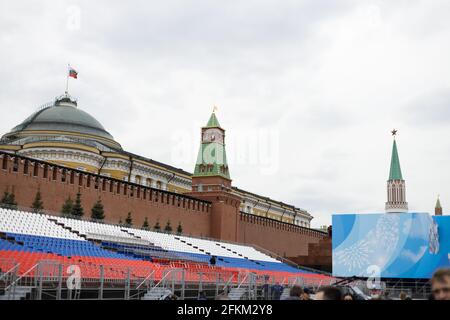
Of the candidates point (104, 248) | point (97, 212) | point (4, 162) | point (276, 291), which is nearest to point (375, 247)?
point (276, 291)

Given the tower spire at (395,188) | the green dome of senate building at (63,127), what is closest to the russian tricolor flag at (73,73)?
the green dome of senate building at (63,127)

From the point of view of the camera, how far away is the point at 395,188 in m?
123

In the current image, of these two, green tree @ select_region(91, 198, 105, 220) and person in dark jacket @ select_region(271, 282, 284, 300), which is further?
green tree @ select_region(91, 198, 105, 220)

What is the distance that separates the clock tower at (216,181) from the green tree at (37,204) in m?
18.8

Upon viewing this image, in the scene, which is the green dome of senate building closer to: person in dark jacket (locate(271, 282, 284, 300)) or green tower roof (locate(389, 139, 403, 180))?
person in dark jacket (locate(271, 282, 284, 300))

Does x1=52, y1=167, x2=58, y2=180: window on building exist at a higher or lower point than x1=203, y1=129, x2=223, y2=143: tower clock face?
lower

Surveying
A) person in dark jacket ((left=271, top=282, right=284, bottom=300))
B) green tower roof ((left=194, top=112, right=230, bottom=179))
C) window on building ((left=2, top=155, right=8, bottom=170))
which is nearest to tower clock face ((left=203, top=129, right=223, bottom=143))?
green tower roof ((left=194, top=112, right=230, bottom=179))

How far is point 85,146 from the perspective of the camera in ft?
169

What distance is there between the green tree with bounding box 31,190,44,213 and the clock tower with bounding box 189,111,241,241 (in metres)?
18.8

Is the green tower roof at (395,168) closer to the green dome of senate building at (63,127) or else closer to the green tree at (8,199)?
the green dome of senate building at (63,127)

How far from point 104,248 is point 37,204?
5433 mm

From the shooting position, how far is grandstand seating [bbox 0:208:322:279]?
22.3 meters

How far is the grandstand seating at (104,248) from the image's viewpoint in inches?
877
